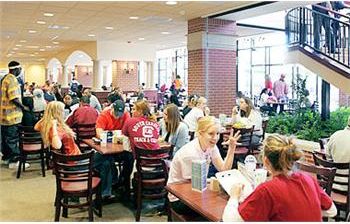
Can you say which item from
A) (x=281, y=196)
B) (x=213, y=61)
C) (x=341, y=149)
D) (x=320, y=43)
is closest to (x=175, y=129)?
(x=341, y=149)

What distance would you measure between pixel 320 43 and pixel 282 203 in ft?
21.3

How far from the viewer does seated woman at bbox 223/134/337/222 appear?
6.12ft

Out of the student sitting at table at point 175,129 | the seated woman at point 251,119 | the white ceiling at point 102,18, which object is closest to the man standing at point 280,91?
the white ceiling at point 102,18

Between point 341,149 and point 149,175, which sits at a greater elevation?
point 341,149

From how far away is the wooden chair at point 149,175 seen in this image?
13.2 feet

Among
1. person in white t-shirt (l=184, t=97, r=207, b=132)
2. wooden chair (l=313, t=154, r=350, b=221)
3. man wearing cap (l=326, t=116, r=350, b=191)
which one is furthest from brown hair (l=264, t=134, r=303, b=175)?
person in white t-shirt (l=184, t=97, r=207, b=132)

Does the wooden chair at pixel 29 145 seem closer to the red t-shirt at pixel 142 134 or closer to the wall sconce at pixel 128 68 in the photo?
the red t-shirt at pixel 142 134

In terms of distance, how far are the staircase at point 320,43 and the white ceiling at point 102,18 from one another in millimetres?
1375

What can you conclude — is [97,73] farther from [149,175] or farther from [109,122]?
[149,175]

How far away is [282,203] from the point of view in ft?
6.10

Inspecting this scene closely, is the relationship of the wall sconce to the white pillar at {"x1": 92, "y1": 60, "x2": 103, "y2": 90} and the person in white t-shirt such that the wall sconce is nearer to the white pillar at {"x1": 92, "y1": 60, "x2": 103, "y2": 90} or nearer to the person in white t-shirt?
the white pillar at {"x1": 92, "y1": 60, "x2": 103, "y2": 90}

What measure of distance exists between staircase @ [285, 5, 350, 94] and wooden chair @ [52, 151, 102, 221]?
187 inches

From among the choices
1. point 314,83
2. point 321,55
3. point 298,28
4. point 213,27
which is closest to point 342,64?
point 321,55

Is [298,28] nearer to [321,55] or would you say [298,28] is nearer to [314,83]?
[321,55]
